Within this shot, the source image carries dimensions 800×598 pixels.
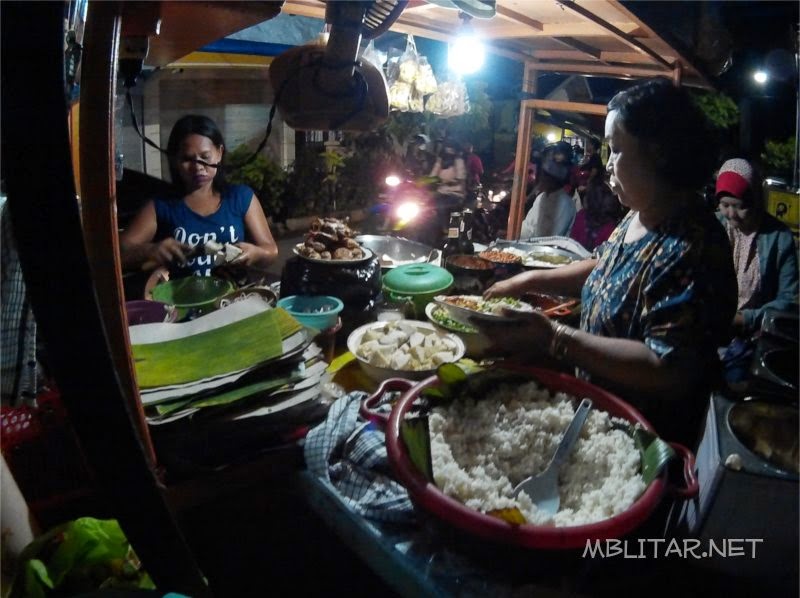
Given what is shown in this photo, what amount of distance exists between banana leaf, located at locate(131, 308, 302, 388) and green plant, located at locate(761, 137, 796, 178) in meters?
13.8

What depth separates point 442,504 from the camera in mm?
1264

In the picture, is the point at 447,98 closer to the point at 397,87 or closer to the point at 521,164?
the point at 397,87

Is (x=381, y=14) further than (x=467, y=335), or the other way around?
(x=467, y=335)

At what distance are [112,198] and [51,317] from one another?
1.22 ft

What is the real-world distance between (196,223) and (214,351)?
252 centimetres

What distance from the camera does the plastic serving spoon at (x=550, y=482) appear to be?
143 centimetres

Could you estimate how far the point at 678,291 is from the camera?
182cm

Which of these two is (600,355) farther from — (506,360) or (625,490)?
(625,490)

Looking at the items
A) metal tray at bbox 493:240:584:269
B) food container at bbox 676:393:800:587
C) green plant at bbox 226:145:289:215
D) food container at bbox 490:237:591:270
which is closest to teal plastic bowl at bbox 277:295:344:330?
food container at bbox 676:393:800:587

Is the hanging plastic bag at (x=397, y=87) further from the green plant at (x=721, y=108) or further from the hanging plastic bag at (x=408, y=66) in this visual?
the green plant at (x=721, y=108)

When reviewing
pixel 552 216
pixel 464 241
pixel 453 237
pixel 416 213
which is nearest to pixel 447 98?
pixel 416 213

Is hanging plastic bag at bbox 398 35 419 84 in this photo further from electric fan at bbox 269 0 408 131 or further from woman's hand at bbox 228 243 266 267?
electric fan at bbox 269 0 408 131

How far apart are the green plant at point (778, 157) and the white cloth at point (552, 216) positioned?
842 cm

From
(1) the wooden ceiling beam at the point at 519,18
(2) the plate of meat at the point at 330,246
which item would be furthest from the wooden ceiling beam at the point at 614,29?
(2) the plate of meat at the point at 330,246
